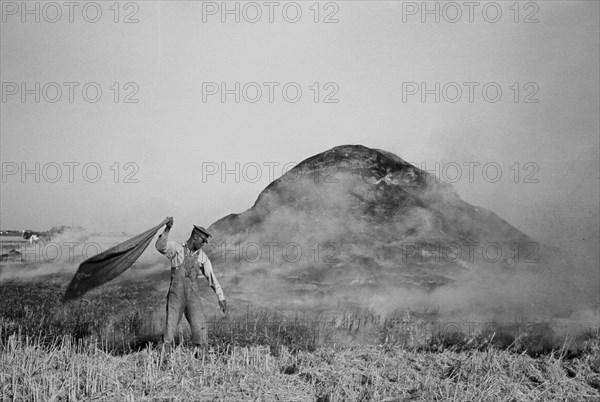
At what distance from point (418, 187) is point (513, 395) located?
7827 mm

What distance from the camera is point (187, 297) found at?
9.76 m

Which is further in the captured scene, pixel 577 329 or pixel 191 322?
pixel 577 329

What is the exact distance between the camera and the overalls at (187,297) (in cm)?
970

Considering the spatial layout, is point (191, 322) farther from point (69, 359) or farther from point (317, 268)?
point (317, 268)

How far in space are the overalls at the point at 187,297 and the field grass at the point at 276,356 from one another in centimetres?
29

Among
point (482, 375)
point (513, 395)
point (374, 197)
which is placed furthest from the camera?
point (374, 197)

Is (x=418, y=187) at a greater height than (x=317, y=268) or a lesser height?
greater

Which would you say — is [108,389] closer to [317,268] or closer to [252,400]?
[252,400]

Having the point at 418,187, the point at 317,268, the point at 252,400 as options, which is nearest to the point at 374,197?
the point at 418,187

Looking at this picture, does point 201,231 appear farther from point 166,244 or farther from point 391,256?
point 391,256

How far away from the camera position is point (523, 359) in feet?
33.1

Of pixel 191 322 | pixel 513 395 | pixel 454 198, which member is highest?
pixel 454 198

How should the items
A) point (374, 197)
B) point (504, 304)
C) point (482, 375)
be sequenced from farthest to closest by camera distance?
1. point (374, 197)
2. point (504, 304)
3. point (482, 375)

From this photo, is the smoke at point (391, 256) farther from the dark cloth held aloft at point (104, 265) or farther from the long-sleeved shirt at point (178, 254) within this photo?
the dark cloth held aloft at point (104, 265)
